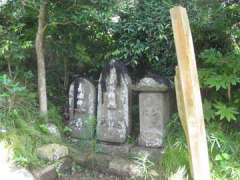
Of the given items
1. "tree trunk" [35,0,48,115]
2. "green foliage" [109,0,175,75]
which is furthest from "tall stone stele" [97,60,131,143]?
"tree trunk" [35,0,48,115]

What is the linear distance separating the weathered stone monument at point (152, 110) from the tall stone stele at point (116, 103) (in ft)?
0.62

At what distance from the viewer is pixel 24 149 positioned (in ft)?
10.9

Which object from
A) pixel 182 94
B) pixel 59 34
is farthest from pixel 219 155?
pixel 59 34

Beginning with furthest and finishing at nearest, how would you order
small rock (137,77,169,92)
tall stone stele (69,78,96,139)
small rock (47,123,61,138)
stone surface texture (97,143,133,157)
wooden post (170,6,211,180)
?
1. tall stone stele (69,78,96,139)
2. small rock (47,123,61,138)
3. stone surface texture (97,143,133,157)
4. small rock (137,77,169,92)
5. wooden post (170,6,211,180)

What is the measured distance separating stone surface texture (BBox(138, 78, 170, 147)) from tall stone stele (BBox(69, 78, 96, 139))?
65cm

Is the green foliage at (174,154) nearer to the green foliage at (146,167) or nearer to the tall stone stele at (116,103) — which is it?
the green foliage at (146,167)

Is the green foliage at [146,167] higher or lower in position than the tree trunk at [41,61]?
lower

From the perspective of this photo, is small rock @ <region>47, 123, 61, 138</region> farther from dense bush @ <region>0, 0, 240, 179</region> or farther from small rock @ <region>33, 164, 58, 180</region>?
small rock @ <region>33, 164, 58, 180</region>

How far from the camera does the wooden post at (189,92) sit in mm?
2625

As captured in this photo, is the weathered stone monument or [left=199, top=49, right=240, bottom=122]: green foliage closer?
[left=199, top=49, right=240, bottom=122]: green foliage

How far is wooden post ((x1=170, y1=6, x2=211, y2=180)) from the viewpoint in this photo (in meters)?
2.62

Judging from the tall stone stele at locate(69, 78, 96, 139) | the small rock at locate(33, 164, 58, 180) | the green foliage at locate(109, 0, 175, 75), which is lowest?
the small rock at locate(33, 164, 58, 180)

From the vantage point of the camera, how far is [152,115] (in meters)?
3.77

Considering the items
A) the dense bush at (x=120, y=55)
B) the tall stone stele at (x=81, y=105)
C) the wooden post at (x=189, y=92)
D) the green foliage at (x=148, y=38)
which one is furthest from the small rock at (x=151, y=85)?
the wooden post at (x=189, y=92)
